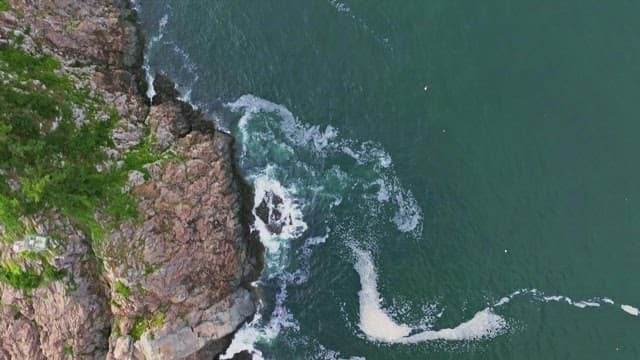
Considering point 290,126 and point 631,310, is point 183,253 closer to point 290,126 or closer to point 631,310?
point 290,126

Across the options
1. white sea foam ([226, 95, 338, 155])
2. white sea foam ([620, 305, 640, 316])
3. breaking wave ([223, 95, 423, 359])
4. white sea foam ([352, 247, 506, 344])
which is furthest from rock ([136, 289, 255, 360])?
white sea foam ([620, 305, 640, 316])

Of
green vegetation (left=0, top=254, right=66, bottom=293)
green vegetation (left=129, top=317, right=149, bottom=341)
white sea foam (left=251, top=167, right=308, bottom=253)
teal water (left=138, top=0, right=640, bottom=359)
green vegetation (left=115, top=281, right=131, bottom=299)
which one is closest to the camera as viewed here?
green vegetation (left=0, top=254, right=66, bottom=293)

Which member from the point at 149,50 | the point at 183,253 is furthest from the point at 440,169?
the point at 149,50

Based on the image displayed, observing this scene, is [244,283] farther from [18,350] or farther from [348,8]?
[348,8]

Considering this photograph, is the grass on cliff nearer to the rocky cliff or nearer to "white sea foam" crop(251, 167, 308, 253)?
the rocky cliff

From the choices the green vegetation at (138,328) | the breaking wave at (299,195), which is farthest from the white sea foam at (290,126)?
the green vegetation at (138,328)

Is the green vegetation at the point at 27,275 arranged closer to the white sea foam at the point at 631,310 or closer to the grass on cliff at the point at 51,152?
the grass on cliff at the point at 51,152
